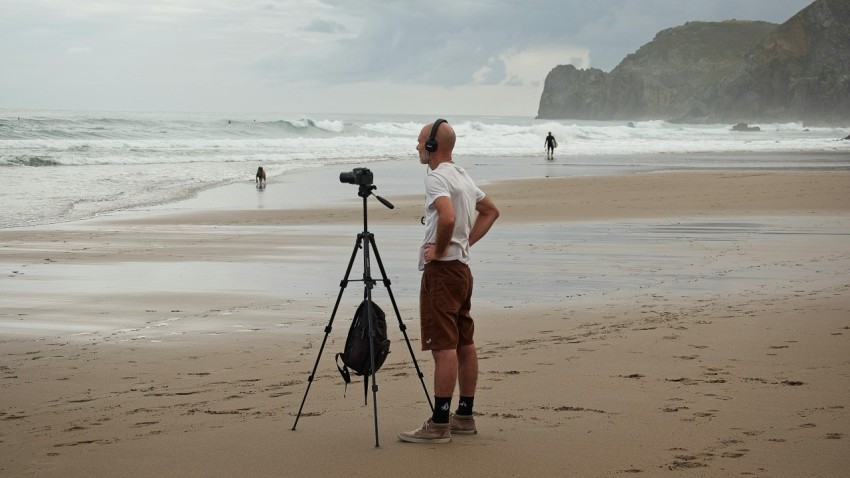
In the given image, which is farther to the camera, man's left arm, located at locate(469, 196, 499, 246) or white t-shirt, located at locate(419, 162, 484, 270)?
man's left arm, located at locate(469, 196, 499, 246)

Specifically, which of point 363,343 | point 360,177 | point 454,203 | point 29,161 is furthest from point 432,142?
point 29,161

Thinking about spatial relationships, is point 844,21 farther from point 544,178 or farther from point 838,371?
point 838,371

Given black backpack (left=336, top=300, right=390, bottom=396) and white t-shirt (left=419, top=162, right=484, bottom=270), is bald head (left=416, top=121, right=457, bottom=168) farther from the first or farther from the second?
black backpack (left=336, top=300, right=390, bottom=396)

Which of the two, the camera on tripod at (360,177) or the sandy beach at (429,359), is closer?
the sandy beach at (429,359)

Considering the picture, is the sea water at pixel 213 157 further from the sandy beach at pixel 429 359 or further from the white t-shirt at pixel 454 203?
the white t-shirt at pixel 454 203

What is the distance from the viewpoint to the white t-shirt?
475 centimetres

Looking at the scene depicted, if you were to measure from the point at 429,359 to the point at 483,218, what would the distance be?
1861mm

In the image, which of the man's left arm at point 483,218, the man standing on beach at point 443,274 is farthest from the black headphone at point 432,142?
the man's left arm at point 483,218

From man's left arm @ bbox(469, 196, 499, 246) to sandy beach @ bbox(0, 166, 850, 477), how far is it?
100 cm

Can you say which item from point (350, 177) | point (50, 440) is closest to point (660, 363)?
point (350, 177)

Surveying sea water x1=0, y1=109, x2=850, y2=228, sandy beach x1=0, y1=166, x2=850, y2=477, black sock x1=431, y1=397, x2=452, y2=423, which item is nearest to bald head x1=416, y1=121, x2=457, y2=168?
black sock x1=431, y1=397, x2=452, y2=423

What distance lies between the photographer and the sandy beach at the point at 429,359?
4633mm

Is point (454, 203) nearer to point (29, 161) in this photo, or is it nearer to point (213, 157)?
point (29, 161)

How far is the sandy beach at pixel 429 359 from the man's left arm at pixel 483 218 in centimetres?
100
